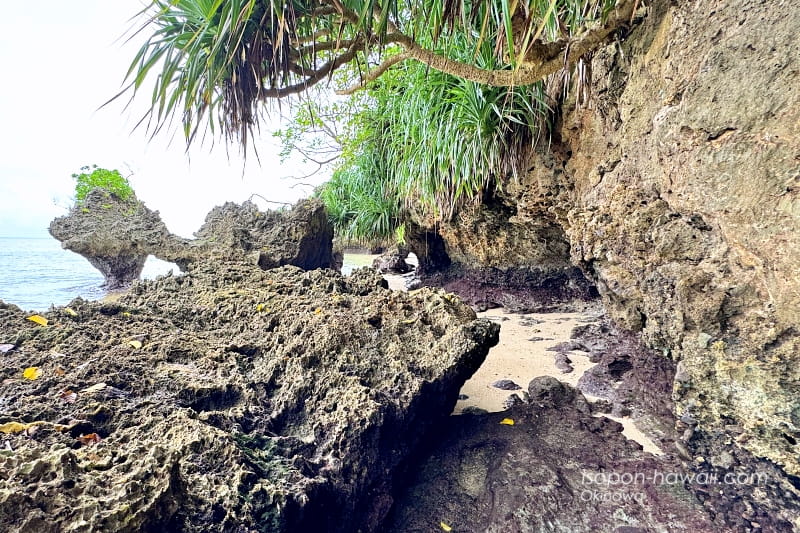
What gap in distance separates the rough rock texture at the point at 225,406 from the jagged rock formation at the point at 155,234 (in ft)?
9.46

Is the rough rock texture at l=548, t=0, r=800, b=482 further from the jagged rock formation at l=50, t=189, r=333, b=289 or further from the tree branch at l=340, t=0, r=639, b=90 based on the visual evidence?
the jagged rock formation at l=50, t=189, r=333, b=289

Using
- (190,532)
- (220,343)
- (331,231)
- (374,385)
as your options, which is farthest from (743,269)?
(331,231)

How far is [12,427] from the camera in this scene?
123 centimetres

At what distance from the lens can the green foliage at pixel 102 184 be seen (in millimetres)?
5992

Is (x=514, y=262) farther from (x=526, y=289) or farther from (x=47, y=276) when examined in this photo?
(x=47, y=276)

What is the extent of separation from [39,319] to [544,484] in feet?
8.81

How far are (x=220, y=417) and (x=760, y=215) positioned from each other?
2.21 metres

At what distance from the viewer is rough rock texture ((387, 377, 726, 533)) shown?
154 cm

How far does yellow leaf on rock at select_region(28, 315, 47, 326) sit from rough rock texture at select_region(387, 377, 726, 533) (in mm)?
2037

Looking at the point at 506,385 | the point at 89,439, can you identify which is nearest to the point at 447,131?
the point at 506,385

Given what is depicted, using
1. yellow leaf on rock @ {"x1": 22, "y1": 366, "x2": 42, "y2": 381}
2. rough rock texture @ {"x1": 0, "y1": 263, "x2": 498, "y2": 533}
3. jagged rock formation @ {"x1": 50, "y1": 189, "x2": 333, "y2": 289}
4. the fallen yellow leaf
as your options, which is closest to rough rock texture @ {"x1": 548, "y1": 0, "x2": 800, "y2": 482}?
rough rock texture @ {"x1": 0, "y1": 263, "x2": 498, "y2": 533}

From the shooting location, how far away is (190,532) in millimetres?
1086

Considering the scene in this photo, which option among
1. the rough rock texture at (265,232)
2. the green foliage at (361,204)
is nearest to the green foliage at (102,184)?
the rough rock texture at (265,232)

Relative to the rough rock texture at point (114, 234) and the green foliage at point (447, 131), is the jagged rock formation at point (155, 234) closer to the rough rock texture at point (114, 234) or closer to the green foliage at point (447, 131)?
the rough rock texture at point (114, 234)
